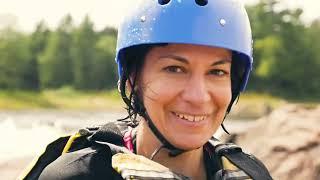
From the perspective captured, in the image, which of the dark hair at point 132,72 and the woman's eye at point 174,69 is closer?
the woman's eye at point 174,69

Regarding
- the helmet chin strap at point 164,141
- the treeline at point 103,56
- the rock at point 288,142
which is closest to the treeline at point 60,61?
the treeline at point 103,56

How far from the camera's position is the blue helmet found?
7.84 ft

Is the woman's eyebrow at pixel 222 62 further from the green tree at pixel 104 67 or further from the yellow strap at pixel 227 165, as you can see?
the green tree at pixel 104 67

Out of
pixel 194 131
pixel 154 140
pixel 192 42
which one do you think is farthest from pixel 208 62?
pixel 154 140

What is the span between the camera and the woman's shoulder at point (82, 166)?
2.26 meters

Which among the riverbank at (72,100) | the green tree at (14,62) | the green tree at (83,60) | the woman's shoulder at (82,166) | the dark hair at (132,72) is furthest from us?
the green tree at (83,60)

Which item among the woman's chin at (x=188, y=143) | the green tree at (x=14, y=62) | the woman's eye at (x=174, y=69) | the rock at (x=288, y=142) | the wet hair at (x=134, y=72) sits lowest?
the green tree at (x=14, y=62)

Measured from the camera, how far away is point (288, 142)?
8648 mm

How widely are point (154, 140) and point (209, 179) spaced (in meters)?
0.32

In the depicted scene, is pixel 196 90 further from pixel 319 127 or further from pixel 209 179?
pixel 319 127

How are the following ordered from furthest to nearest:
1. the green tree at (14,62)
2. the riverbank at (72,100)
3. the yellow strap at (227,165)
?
the green tree at (14,62) → the riverbank at (72,100) → the yellow strap at (227,165)

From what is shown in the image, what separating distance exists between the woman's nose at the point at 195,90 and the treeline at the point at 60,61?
178ft

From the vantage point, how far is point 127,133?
105 inches

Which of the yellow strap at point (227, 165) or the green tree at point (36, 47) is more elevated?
the yellow strap at point (227, 165)
